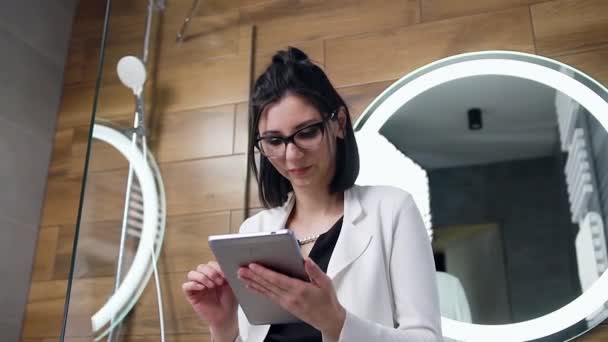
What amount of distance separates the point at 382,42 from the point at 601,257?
72 cm

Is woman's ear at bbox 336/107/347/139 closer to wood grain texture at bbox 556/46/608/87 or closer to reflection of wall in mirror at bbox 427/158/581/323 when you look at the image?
reflection of wall in mirror at bbox 427/158/581/323

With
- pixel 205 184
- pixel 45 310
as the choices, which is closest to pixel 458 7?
pixel 205 184

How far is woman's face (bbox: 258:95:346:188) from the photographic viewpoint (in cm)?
90

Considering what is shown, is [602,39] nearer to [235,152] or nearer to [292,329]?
[235,152]

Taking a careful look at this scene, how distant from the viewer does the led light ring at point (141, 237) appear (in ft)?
4.30

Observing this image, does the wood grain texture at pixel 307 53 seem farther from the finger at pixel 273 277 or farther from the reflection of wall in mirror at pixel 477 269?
the finger at pixel 273 277

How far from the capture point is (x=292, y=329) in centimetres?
83

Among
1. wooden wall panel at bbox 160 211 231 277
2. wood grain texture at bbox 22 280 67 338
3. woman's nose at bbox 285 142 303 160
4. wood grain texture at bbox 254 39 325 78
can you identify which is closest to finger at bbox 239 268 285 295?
woman's nose at bbox 285 142 303 160

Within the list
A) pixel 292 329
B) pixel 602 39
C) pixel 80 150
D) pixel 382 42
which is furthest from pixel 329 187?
pixel 80 150

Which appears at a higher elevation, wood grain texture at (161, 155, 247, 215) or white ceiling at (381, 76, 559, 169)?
white ceiling at (381, 76, 559, 169)

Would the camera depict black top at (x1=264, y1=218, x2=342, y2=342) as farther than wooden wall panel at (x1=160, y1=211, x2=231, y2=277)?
No

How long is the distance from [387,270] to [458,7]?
3.00 feet

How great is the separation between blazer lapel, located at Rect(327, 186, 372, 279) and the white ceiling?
0.56m

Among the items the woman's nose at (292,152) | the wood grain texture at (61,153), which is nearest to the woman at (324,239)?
the woman's nose at (292,152)
